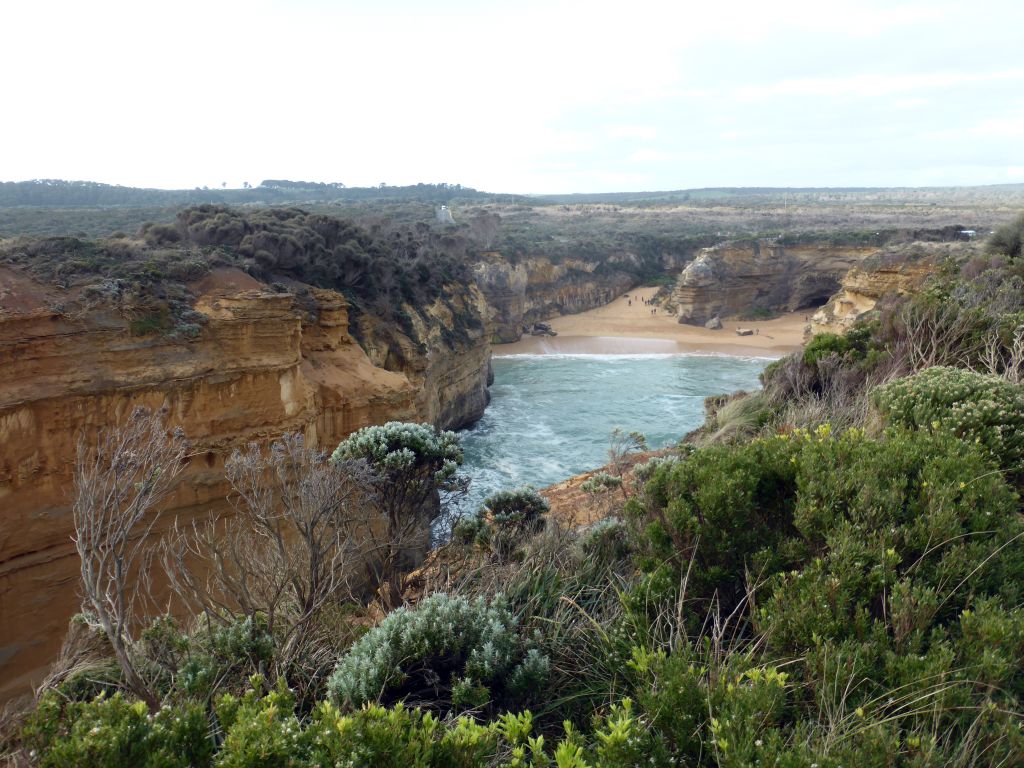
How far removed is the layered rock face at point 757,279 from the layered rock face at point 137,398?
31.7 meters

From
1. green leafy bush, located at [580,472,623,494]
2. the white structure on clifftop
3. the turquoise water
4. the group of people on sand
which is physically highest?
the white structure on clifftop

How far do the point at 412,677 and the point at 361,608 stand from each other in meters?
1.92

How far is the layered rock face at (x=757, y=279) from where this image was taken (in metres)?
42.7

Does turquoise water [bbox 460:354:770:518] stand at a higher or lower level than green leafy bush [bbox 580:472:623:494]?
lower

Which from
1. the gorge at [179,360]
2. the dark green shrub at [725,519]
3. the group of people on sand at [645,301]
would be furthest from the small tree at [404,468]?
the group of people on sand at [645,301]

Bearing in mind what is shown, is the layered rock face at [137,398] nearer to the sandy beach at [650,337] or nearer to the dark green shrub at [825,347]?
the dark green shrub at [825,347]

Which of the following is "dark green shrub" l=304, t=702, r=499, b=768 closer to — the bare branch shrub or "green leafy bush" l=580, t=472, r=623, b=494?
the bare branch shrub

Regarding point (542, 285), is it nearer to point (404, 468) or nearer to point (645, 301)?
point (645, 301)

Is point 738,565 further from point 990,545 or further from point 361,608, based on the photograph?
point 361,608

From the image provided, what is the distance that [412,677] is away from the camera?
3.57m

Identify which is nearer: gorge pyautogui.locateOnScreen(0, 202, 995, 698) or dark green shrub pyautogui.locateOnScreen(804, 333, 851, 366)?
gorge pyautogui.locateOnScreen(0, 202, 995, 698)

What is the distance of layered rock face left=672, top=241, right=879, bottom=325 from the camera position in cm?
4266

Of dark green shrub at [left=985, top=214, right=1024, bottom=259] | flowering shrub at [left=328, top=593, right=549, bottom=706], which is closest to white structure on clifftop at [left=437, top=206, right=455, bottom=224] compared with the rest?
dark green shrub at [left=985, top=214, right=1024, bottom=259]

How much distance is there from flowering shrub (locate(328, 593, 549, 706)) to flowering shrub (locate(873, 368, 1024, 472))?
3.52m
